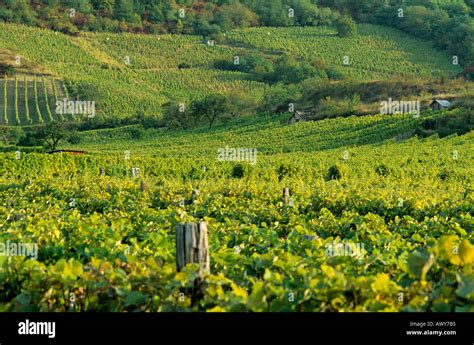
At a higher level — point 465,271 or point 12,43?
point 12,43

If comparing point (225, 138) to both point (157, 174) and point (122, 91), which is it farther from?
point (122, 91)

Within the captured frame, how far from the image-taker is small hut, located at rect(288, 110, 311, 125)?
207ft

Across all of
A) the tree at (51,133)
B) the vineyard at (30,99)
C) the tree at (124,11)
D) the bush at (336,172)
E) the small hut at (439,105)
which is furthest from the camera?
the tree at (124,11)

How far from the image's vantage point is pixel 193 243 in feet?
16.6

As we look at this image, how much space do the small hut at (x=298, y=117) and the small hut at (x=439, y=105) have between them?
10.8 metres

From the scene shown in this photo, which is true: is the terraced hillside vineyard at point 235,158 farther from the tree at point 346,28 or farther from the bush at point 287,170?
the tree at point 346,28

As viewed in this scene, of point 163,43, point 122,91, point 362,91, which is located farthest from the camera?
point 163,43

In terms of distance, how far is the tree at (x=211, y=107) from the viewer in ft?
229

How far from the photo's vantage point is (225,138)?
189ft

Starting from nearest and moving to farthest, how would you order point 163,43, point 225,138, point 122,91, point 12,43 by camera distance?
point 225,138 → point 122,91 → point 12,43 → point 163,43

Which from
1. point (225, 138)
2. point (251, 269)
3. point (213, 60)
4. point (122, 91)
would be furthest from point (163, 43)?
point (251, 269)

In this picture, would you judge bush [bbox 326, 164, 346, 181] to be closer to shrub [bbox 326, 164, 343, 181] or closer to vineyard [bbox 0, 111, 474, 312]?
shrub [bbox 326, 164, 343, 181]

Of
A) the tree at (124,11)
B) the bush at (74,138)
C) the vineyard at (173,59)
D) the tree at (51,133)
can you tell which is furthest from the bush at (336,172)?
the tree at (124,11)
